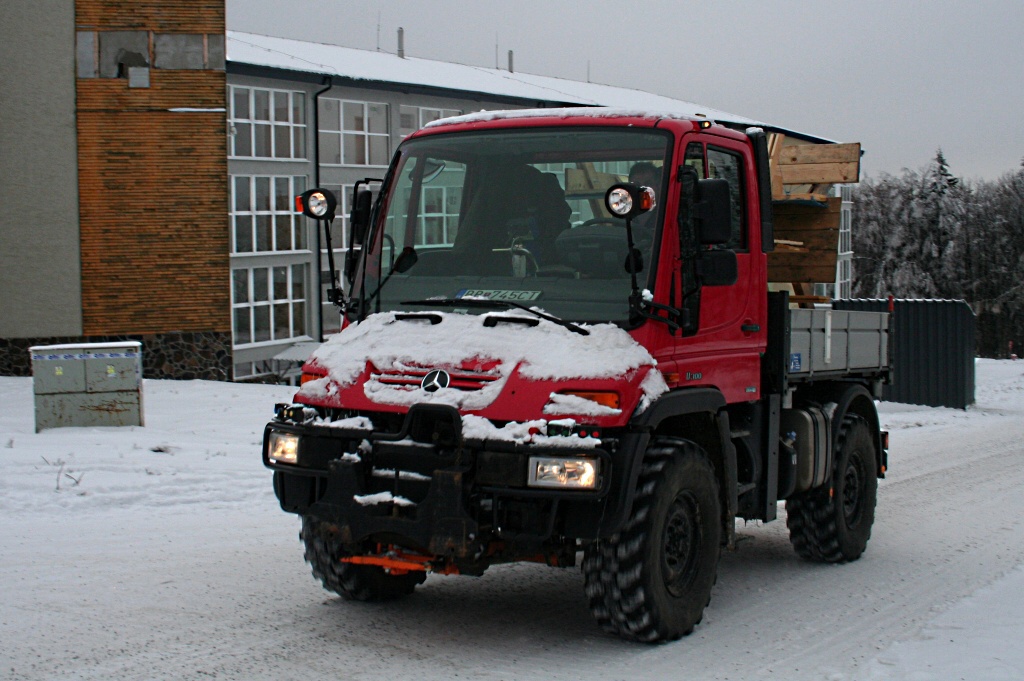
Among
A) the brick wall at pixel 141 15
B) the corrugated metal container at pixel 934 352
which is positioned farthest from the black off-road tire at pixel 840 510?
the brick wall at pixel 141 15

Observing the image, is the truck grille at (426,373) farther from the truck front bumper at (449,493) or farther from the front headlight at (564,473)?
the front headlight at (564,473)

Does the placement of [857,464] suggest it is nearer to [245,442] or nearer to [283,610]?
[283,610]

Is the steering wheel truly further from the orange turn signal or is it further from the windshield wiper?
the orange turn signal

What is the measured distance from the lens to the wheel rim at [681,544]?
5.99m

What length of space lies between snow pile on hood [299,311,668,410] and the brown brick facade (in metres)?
22.3

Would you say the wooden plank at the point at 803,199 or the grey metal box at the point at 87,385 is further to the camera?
the grey metal box at the point at 87,385

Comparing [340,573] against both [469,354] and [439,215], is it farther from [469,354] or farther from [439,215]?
[439,215]

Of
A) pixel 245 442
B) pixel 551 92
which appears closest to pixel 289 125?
pixel 551 92

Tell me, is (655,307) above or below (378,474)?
above

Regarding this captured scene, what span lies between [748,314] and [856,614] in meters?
1.86

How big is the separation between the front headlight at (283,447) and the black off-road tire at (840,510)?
3.92m

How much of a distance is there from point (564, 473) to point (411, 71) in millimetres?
42083

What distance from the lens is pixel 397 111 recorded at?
146 feet

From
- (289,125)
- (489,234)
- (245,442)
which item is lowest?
(245,442)
